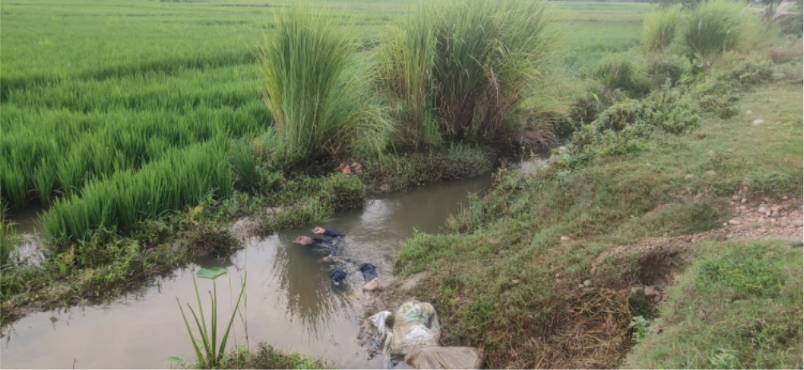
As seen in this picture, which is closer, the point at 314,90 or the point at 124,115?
the point at 314,90

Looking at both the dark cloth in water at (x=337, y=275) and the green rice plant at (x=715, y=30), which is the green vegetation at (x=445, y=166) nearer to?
the dark cloth in water at (x=337, y=275)

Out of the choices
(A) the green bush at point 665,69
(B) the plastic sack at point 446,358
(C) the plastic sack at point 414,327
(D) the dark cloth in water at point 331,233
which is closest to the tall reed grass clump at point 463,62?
(D) the dark cloth in water at point 331,233

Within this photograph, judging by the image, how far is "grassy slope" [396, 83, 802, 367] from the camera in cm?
276

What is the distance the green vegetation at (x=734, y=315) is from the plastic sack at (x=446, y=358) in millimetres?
720

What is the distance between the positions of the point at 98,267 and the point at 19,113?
3018 millimetres

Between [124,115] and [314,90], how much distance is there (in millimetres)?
2027

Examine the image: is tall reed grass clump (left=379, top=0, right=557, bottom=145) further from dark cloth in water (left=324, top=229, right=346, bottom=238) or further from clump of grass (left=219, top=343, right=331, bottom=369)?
clump of grass (left=219, top=343, right=331, bottom=369)

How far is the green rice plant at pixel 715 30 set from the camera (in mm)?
10305

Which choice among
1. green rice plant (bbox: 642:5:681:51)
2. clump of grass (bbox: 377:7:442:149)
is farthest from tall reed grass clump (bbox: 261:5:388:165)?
green rice plant (bbox: 642:5:681:51)

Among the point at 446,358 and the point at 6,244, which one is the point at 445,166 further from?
the point at 6,244

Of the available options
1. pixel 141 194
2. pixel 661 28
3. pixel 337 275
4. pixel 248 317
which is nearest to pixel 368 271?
pixel 337 275

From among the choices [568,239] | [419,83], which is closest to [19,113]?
[419,83]

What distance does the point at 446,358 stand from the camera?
8.86 feet

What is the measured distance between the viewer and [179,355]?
280 cm
